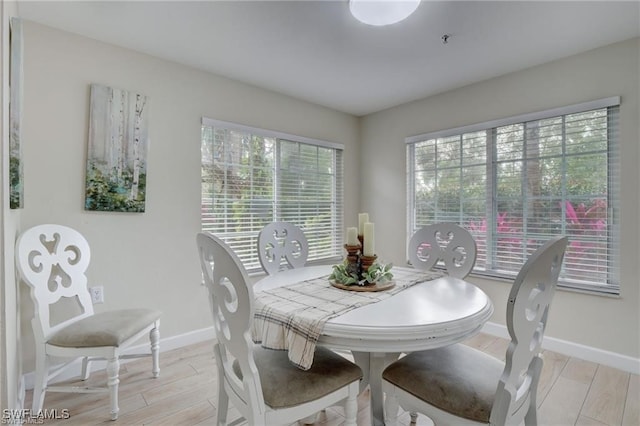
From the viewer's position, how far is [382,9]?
166 cm

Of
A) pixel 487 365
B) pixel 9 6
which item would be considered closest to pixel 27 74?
pixel 9 6

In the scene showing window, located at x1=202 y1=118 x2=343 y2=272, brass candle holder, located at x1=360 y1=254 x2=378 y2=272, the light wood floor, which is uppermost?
window, located at x1=202 y1=118 x2=343 y2=272

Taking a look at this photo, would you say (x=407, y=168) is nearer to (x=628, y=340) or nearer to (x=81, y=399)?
(x=628, y=340)

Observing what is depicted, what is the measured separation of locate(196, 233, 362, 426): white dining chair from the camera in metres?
1.06

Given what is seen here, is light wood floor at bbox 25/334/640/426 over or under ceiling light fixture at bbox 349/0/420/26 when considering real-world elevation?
under

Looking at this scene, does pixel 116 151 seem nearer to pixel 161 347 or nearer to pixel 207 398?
pixel 161 347

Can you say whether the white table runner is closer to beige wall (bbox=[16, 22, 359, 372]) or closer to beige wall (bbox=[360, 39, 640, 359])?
beige wall (bbox=[16, 22, 359, 372])

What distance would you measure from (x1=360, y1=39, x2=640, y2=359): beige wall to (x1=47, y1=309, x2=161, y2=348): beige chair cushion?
9.62 feet

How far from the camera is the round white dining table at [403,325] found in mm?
1118

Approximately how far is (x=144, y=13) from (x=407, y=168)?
2819 mm

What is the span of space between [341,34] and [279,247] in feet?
5.17

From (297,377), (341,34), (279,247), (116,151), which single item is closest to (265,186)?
(279,247)

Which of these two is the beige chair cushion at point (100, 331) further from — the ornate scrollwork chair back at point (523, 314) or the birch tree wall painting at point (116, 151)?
the ornate scrollwork chair back at point (523, 314)

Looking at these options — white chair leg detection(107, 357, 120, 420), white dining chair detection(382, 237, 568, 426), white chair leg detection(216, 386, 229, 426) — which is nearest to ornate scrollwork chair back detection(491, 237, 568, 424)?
white dining chair detection(382, 237, 568, 426)
